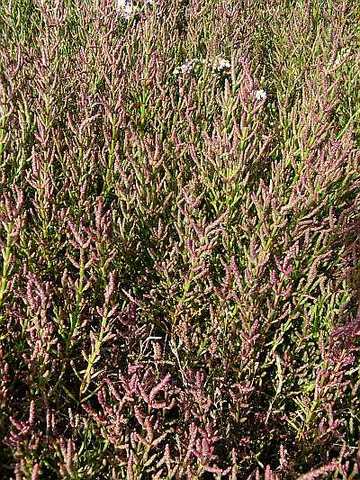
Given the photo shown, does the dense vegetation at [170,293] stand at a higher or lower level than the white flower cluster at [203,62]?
lower

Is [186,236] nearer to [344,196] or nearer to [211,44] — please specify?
[344,196]

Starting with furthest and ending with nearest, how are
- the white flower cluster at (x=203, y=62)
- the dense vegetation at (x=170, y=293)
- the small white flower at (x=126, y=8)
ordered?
the small white flower at (x=126, y=8) → the white flower cluster at (x=203, y=62) → the dense vegetation at (x=170, y=293)

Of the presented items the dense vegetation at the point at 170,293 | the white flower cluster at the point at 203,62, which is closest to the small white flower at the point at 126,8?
the white flower cluster at the point at 203,62

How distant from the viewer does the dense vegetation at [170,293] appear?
64.1 inches

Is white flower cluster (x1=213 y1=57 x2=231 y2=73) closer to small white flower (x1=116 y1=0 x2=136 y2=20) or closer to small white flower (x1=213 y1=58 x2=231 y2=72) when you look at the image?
small white flower (x1=213 y1=58 x2=231 y2=72)

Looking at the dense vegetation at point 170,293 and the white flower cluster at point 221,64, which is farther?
the white flower cluster at point 221,64

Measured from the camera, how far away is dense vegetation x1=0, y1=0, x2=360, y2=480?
1.63 meters

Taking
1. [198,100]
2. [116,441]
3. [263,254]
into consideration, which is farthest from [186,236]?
[198,100]

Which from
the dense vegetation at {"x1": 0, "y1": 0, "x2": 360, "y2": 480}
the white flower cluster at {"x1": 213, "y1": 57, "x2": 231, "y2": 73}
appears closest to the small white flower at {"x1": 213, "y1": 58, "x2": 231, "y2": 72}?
the white flower cluster at {"x1": 213, "y1": 57, "x2": 231, "y2": 73}

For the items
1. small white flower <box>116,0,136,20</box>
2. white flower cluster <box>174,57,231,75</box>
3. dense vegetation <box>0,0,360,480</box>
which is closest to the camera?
dense vegetation <box>0,0,360,480</box>

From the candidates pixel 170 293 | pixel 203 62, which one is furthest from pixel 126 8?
pixel 170 293

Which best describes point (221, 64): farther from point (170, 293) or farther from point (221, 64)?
point (170, 293)

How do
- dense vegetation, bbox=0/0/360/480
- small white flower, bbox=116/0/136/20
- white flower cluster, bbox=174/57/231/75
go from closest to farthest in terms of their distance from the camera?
1. dense vegetation, bbox=0/0/360/480
2. white flower cluster, bbox=174/57/231/75
3. small white flower, bbox=116/0/136/20

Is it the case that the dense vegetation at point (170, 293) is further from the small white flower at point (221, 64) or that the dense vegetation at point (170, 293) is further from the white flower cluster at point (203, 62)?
the small white flower at point (221, 64)
